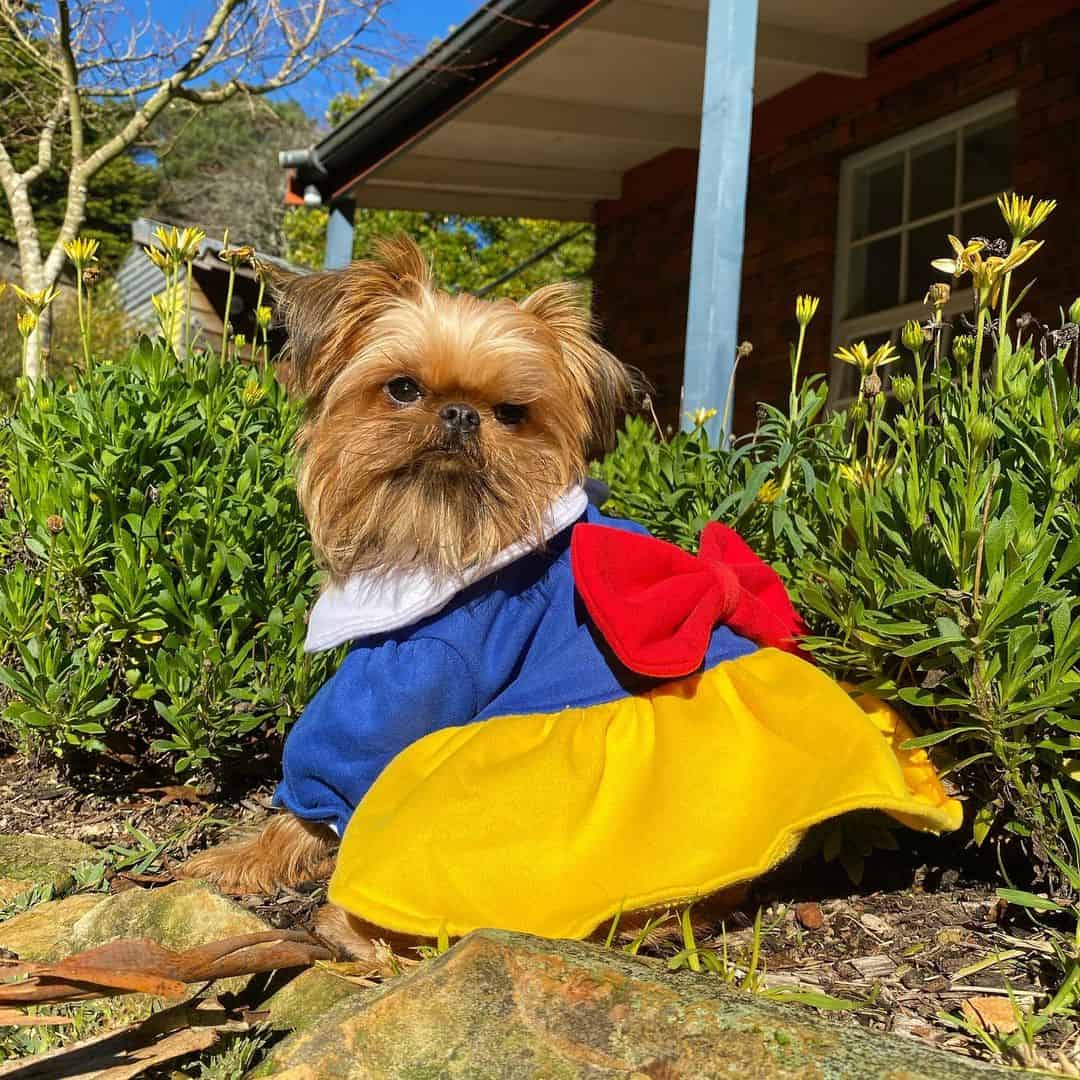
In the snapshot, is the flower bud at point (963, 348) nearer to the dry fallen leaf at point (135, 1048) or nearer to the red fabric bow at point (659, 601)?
the red fabric bow at point (659, 601)

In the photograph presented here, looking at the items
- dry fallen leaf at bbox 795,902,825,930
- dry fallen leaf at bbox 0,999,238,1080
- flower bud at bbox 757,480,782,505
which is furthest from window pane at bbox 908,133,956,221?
dry fallen leaf at bbox 0,999,238,1080

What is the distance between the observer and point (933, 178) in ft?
27.1

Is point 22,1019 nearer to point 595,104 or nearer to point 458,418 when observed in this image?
point 458,418

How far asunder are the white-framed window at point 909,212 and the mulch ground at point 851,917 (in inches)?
228

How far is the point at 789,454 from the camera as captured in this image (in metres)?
3.18

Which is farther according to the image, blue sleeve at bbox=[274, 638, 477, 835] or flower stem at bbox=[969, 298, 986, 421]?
blue sleeve at bbox=[274, 638, 477, 835]

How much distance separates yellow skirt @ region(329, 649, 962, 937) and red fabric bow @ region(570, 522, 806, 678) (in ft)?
0.40

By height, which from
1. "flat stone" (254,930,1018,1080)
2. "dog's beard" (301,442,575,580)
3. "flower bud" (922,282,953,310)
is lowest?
"flat stone" (254,930,1018,1080)

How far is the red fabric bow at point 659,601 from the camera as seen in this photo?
94.7 inches

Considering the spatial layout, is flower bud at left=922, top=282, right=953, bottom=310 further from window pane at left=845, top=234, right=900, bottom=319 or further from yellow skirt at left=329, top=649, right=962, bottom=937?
window pane at left=845, top=234, right=900, bottom=319

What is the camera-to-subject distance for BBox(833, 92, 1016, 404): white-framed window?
25.5ft

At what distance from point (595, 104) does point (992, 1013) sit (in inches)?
320

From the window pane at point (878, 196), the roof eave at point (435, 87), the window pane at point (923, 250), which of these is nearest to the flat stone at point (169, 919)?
the roof eave at point (435, 87)

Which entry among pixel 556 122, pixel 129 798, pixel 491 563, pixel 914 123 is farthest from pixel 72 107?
pixel 491 563
